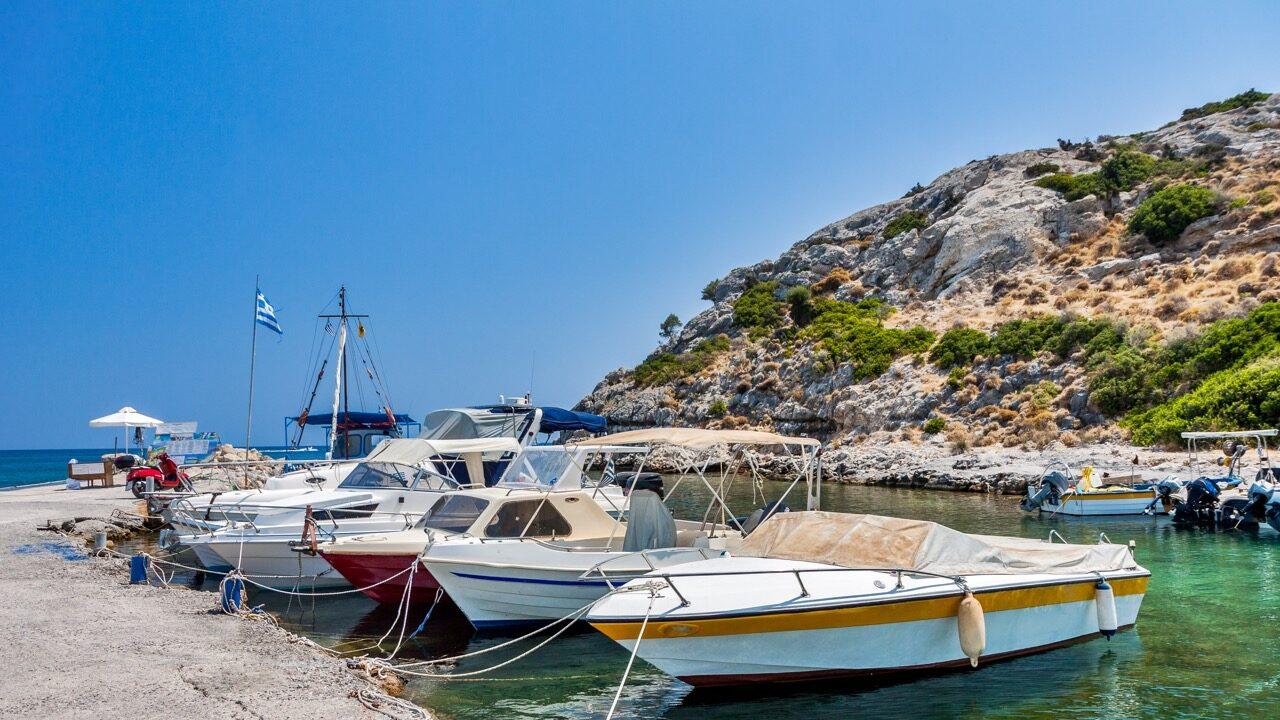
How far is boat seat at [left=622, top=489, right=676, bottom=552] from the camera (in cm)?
1367

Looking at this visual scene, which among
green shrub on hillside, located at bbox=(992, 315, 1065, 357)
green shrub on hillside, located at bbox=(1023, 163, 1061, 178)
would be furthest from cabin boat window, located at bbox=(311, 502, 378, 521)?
green shrub on hillside, located at bbox=(1023, 163, 1061, 178)

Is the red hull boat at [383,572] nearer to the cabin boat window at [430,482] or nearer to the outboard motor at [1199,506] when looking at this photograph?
the cabin boat window at [430,482]

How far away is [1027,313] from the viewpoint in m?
53.7

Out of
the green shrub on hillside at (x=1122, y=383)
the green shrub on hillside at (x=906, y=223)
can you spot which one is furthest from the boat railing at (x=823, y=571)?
the green shrub on hillside at (x=906, y=223)

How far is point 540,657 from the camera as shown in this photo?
39.0 feet

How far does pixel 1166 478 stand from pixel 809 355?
110 ft

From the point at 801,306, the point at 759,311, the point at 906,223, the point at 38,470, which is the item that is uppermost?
the point at 906,223

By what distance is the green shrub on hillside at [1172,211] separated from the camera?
52438 mm

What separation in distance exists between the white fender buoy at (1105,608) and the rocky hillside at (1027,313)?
28330 mm

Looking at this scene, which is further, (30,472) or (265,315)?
(30,472)

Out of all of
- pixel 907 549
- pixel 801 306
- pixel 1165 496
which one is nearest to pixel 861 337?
pixel 801 306

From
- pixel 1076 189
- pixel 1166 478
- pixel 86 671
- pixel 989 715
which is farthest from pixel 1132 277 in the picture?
pixel 86 671

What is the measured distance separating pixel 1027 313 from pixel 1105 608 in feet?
155

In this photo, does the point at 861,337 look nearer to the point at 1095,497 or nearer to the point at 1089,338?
the point at 1089,338
